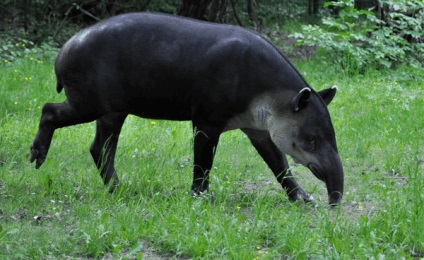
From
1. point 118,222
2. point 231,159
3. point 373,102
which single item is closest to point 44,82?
point 231,159

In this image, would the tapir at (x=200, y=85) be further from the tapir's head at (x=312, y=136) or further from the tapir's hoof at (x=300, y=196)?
the tapir's hoof at (x=300, y=196)

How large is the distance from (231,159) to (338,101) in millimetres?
2860

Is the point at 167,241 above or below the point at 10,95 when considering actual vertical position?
above

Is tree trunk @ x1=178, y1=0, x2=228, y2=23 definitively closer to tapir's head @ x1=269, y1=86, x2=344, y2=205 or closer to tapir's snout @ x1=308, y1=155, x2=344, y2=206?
tapir's head @ x1=269, y1=86, x2=344, y2=205

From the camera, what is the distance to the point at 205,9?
13422mm

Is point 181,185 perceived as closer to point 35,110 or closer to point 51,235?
point 51,235

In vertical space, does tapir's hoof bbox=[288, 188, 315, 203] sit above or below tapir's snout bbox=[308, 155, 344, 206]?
below

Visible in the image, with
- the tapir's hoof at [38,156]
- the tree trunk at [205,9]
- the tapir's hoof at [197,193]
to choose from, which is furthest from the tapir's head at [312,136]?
the tree trunk at [205,9]

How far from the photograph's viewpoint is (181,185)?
687cm

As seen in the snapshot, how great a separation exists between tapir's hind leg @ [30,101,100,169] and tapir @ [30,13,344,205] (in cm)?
2

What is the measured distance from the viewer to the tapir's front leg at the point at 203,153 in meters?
6.58

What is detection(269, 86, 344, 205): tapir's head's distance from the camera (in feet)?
21.3

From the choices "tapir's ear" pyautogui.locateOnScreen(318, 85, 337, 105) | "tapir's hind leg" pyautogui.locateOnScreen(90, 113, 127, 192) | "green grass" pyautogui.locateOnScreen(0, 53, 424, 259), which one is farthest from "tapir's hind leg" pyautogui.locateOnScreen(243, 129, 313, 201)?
"tapir's hind leg" pyautogui.locateOnScreen(90, 113, 127, 192)

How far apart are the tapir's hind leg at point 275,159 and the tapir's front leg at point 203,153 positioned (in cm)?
53
